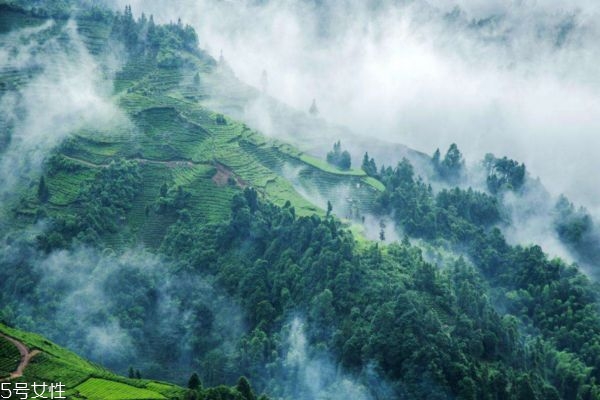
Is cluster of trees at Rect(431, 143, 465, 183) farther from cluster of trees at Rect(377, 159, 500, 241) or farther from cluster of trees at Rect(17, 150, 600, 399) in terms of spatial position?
cluster of trees at Rect(17, 150, 600, 399)

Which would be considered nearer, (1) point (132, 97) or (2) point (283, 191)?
(2) point (283, 191)

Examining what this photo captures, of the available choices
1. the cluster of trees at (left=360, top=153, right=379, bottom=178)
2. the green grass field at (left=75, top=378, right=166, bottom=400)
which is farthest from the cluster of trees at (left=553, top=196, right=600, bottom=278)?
the green grass field at (left=75, top=378, right=166, bottom=400)

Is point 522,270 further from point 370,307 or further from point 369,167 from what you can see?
point 370,307

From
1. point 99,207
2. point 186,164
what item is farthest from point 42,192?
point 186,164

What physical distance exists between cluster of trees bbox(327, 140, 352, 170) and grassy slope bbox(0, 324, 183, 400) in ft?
124

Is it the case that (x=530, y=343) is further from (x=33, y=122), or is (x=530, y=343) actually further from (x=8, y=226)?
(x=33, y=122)

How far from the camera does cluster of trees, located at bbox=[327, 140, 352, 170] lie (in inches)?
3162

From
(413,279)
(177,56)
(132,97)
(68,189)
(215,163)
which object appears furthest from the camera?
(177,56)

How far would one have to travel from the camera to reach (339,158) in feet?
264

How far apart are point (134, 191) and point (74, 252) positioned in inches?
359

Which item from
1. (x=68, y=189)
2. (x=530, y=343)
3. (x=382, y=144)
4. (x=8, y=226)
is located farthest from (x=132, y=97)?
(x=530, y=343)

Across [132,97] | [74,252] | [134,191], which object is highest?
[132,97]

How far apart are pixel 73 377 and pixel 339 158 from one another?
1660 inches

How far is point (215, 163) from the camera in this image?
7369 centimetres
